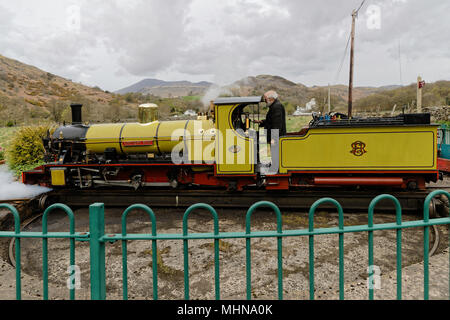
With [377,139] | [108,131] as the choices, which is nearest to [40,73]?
[108,131]

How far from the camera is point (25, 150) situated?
474 inches

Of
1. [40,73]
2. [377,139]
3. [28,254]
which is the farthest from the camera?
[40,73]

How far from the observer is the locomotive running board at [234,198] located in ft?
23.2

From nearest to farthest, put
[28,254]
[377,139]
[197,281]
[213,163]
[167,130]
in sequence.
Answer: [197,281], [28,254], [377,139], [213,163], [167,130]

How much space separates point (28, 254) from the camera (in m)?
5.49

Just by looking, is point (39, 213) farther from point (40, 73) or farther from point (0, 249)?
point (40, 73)

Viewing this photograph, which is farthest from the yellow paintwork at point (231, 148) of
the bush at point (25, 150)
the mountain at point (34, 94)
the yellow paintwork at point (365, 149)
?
the mountain at point (34, 94)

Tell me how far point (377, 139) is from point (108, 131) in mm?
6831

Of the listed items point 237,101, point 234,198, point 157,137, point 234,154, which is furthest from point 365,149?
point 157,137

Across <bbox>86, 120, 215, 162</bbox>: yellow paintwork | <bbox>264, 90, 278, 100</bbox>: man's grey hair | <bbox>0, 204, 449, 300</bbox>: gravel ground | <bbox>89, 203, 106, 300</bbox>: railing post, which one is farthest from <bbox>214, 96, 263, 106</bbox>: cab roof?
<bbox>89, 203, 106, 300</bbox>: railing post

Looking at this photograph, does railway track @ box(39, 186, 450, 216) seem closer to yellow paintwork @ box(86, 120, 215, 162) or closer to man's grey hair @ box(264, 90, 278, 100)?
yellow paintwork @ box(86, 120, 215, 162)

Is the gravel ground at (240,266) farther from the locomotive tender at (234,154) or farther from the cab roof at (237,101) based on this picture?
the cab roof at (237,101)

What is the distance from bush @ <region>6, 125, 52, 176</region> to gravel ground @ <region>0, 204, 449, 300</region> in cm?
678

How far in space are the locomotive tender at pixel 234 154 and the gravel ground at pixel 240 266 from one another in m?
1.18
